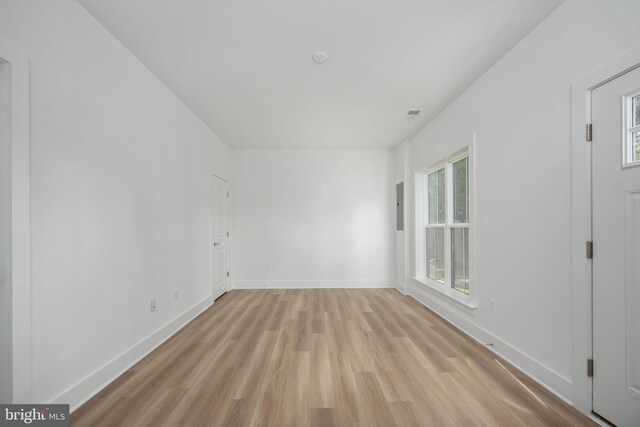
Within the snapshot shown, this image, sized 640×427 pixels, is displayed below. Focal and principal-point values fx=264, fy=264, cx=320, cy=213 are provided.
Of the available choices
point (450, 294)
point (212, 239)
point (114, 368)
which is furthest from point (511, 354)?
point (212, 239)

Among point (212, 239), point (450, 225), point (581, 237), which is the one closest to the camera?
point (581, 237)

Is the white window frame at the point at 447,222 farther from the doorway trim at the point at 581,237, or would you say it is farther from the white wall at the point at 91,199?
the white wall at the point at 91,199

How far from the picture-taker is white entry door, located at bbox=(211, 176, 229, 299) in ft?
13.7

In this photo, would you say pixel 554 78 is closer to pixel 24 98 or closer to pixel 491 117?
pixel 491 117

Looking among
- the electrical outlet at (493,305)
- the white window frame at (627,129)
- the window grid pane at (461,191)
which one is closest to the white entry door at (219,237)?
the window grid pane at (461,191)

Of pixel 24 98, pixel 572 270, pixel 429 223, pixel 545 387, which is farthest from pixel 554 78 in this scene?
pixel 24 98

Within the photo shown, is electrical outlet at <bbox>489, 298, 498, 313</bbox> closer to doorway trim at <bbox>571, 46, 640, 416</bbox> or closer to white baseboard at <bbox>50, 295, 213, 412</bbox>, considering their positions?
doorway trim at <bbox>571, 46, 640, 416</bbox>

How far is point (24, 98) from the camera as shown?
142 cm

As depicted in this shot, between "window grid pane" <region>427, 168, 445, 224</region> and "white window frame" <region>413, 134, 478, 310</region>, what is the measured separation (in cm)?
8

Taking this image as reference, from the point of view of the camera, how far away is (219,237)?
444 cm

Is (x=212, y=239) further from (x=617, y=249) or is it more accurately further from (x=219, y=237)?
(x=617, y=249)

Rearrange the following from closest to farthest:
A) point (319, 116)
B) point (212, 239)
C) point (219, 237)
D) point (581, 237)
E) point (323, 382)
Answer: point (581, 237) < point (323, 382) < point (319, 116) < point (212, 239) < point (219, 237)

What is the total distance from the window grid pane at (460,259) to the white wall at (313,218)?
1764mm

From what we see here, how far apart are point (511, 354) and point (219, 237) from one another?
4.05 m
